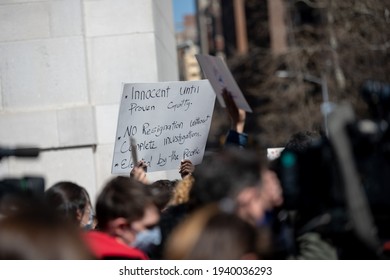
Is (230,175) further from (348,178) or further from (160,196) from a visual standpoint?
(160,196)

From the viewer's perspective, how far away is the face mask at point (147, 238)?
151 inches

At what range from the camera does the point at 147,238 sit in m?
3.91

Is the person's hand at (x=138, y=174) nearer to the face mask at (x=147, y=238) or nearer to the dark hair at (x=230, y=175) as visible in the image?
the face mask at (x=147, y=238)

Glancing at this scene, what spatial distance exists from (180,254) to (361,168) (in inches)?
32.6

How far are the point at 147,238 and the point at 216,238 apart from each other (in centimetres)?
122

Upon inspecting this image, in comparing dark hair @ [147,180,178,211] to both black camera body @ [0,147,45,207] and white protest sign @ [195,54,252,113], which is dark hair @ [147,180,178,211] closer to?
black camera body @ [0,147,45,207]

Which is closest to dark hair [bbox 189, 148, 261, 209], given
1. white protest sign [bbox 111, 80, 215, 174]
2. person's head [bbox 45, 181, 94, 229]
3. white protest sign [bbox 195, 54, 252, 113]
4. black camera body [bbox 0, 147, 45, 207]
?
black camera body [bbox 0, 147, 45, 207]

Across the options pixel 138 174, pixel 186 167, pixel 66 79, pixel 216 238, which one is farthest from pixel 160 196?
pixel 66 79

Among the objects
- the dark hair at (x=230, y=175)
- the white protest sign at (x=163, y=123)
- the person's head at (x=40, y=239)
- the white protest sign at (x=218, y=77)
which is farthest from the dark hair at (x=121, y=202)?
the white protest sign at (x=218, y=77)

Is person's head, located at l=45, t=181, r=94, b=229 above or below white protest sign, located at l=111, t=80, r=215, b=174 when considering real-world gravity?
below

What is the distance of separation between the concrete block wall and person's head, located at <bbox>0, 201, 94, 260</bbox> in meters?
4.49

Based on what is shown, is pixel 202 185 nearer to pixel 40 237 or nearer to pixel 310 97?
pixel 40 237

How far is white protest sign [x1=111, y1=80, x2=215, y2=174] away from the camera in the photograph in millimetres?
5652

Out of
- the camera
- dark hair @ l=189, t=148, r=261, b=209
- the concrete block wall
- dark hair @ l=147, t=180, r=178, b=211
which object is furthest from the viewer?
the concrete block wall
